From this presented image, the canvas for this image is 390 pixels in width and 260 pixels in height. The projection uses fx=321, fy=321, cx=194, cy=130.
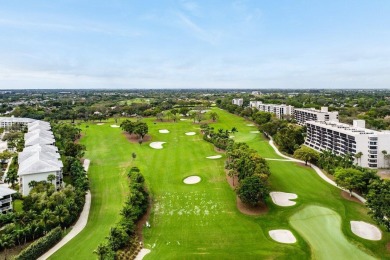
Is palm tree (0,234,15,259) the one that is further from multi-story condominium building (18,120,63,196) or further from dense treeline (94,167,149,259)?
multi-story condominium building (18,120,63,196)

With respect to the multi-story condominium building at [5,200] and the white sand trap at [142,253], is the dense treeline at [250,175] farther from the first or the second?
the multi-story condominium building at [5,200]

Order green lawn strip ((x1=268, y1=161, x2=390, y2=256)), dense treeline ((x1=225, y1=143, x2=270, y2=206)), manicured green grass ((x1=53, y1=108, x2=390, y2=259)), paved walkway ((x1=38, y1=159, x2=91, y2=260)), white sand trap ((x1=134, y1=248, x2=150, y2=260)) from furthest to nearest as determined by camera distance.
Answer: dense treeline ((x1=225, y1=143, x2=270, y2=206))
green lawn strip ((x1=268, y1=161, x2=390, y2=256))
manicured green grass ((x1=53, y1=108, x2=390, y2=259))
paved walkway ((x1=38, y1=159, x2=91, y2=260))
white sand trap ((x1=134, y1=248, x2=150, y2=260))

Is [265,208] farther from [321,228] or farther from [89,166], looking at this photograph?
[89,166]

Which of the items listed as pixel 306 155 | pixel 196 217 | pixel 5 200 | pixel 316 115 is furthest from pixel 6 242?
pixel 316 115

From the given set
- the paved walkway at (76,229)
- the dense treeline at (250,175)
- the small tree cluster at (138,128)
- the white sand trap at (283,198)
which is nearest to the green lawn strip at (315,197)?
the white sand trap at (283,198)

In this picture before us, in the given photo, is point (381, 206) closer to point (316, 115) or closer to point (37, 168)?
point (37, 168)

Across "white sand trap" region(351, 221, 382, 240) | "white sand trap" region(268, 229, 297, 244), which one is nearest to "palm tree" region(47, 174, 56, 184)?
"white sand trap" region(268, 229, 297, 244)
